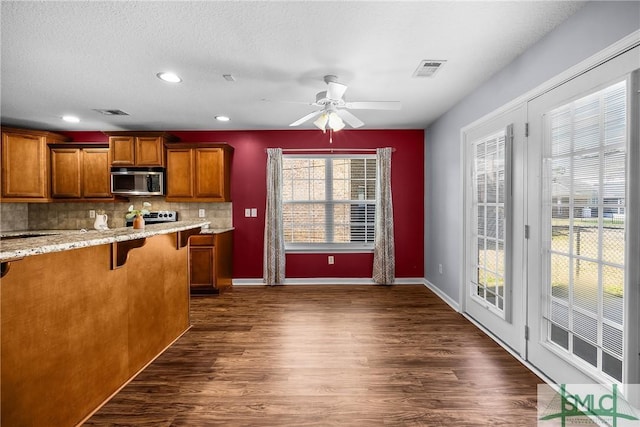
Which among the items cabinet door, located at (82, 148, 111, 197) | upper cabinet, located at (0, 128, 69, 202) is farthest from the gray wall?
upper cabinet, located at (0, 128, 69, 202)

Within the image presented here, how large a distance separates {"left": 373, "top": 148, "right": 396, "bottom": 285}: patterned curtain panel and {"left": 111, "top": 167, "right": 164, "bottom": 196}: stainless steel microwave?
10.8 ft

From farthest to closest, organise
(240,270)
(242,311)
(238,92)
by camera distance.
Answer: (240,270) < (242,311) < (238,92)


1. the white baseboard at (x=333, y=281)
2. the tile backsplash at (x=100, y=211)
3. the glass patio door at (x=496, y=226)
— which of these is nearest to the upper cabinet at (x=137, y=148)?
the tile backsplash at (x=100, y=211)

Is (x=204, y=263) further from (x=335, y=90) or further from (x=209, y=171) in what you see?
(x=335, y=90)

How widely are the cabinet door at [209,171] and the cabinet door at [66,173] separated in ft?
5.85

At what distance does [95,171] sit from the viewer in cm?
448

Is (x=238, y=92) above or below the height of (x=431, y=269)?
above

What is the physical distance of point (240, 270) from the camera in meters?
4.82

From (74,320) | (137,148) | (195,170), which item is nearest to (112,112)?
(137,148)

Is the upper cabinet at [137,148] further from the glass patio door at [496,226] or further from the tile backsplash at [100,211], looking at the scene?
the glass patio door at [496,226]

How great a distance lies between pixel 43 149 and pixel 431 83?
536 centimetres

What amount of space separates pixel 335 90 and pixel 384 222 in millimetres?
2486

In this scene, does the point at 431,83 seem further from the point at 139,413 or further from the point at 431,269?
the point at 139,413

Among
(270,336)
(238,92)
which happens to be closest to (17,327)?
(270,336)
